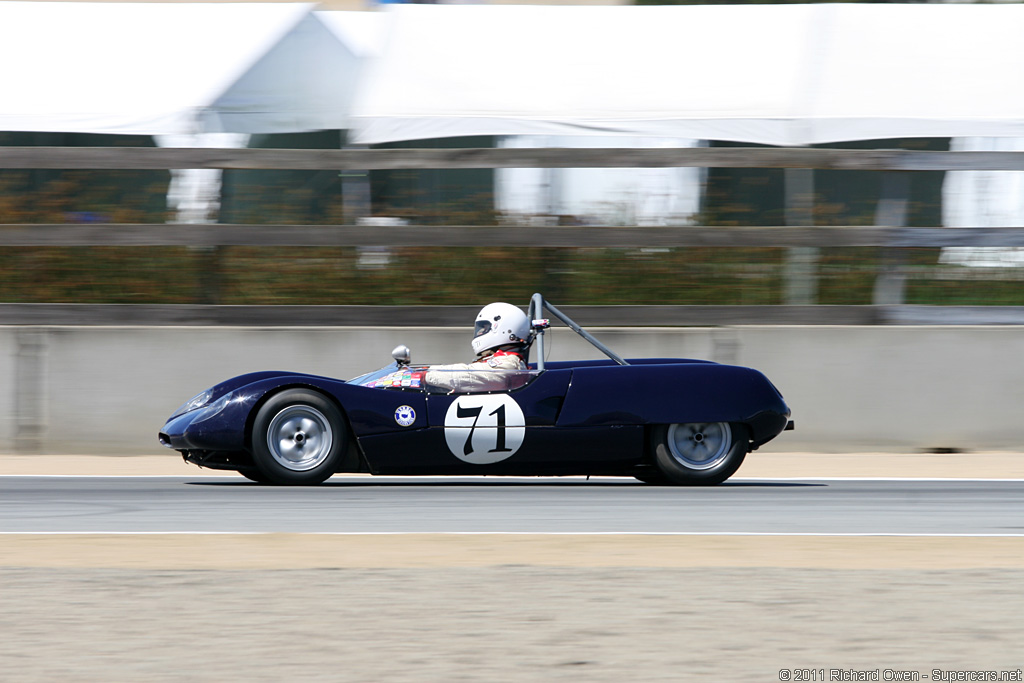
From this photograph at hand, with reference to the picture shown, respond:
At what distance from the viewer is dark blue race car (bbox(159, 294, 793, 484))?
816 centimetres

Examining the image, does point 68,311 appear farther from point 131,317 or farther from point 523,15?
point 523,15

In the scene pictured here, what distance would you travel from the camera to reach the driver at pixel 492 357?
8.30 meters

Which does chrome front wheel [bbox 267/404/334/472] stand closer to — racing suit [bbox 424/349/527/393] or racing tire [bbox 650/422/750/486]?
racing suit [bbox 424/349/527/393]

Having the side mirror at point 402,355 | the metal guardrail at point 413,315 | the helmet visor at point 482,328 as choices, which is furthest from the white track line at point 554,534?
the metal guardrail at point 413,315

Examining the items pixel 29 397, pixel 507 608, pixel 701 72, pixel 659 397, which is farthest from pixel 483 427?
pixel 701 72

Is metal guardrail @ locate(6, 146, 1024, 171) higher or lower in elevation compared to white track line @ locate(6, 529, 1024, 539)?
higher

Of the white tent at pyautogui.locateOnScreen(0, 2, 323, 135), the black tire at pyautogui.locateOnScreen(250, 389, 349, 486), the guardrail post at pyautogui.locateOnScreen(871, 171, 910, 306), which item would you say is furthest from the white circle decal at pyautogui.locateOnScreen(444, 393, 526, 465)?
the white tent at pyautogui.locateOnScreen(0, 2, 323, 135)

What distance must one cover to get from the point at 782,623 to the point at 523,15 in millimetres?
11218

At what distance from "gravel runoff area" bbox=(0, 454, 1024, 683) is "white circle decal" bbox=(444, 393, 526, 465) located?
A: 181 centimetres

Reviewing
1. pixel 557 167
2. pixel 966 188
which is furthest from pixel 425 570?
pixel 966 188

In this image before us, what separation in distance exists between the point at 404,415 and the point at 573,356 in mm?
2970

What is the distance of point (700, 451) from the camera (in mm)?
8586

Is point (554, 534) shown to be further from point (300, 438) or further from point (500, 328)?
point (500, 328)

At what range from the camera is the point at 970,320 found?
36.8 ft
